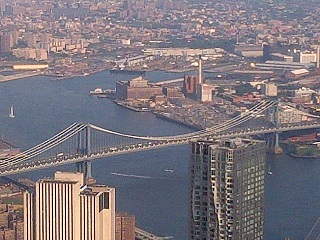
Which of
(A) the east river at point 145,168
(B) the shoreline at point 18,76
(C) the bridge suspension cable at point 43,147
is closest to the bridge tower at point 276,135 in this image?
(A) the east river at point 145,168

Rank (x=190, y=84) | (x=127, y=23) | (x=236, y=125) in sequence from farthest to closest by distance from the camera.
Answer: (x=127, y=23) → (x=190, y=84) → (x=236, y=125)

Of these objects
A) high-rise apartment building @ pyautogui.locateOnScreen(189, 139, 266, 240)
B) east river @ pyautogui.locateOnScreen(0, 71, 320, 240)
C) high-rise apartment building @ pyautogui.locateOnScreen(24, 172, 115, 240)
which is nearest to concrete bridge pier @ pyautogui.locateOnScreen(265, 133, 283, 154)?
east river @ pyautogui.locateOnScreen(0, 71, 320, 240)

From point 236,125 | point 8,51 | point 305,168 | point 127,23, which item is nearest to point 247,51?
point 8,51

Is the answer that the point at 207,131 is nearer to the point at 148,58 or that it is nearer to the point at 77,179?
the point at 77,179

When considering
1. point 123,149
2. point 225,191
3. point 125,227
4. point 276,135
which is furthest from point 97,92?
→ point 225,191

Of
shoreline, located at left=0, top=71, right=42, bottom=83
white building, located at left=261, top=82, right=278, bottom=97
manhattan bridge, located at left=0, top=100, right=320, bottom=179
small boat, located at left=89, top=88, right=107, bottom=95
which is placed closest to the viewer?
manhattan bridge, located at left=0, top=100, right=320, bottom=179

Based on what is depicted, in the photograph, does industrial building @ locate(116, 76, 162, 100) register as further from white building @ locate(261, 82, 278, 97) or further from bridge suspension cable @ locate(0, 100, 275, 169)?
bridge suspension cable @ locate(0, 100, 275, 169)

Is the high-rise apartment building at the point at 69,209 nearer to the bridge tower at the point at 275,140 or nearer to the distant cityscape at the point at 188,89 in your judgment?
the distant cityscape at the point at 188,89

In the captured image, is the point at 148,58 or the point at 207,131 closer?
the point at 207,131
